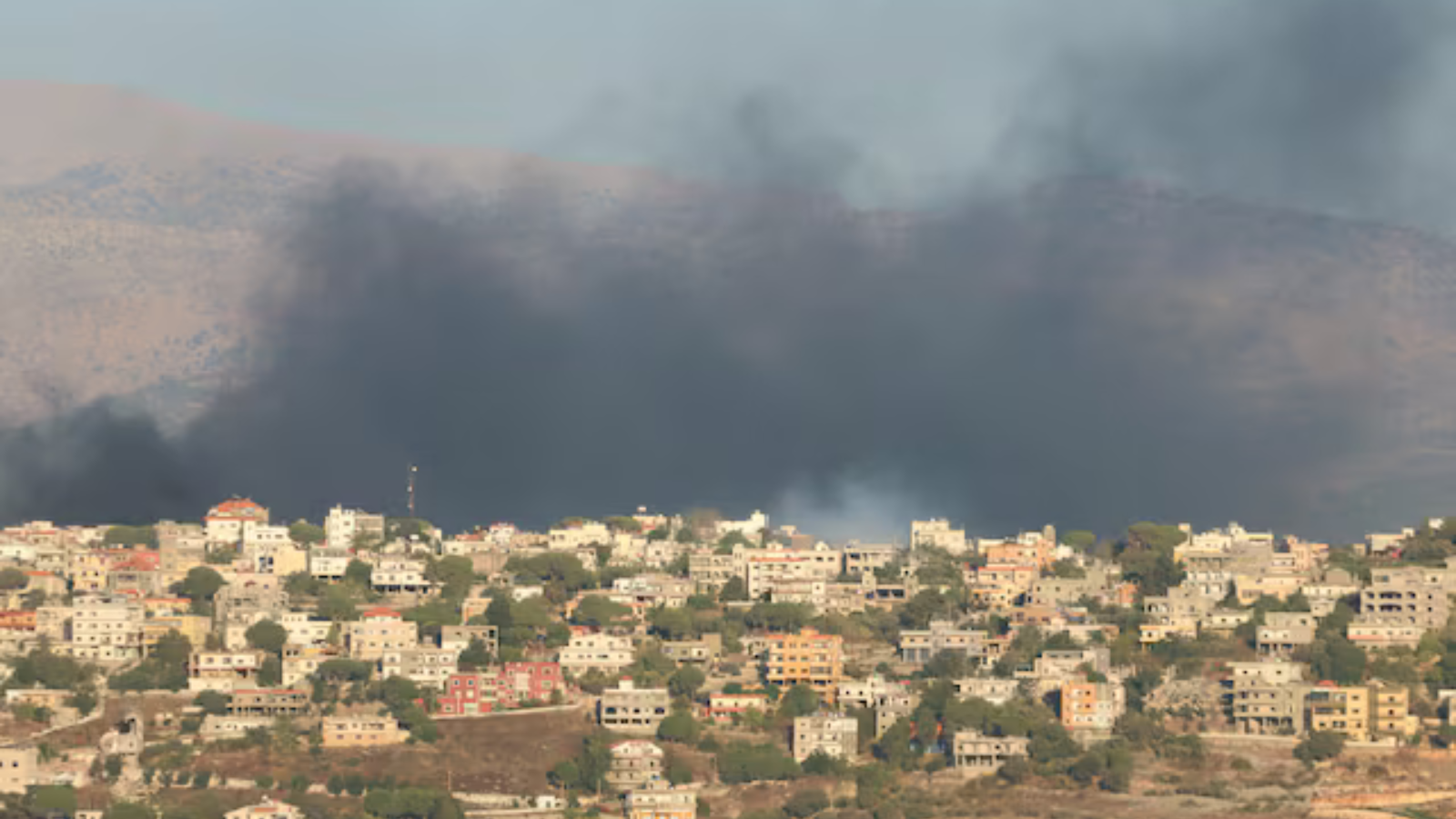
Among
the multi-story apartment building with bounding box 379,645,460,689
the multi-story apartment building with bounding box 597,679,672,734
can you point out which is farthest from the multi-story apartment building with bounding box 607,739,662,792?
the multi-story apartment building with bounding box 379,645,460,689

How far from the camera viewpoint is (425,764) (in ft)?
103

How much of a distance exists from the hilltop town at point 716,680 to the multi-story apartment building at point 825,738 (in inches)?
1.2

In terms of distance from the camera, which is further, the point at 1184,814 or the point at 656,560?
the point at 656,560

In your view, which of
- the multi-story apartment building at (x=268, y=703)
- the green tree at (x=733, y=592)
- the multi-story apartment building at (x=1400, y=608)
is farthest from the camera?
the green tree at (x=733, y=592)

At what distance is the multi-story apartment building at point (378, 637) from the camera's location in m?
34.6

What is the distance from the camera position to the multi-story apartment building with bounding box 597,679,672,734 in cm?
3241

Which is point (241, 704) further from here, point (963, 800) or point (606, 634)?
point (963, 800)

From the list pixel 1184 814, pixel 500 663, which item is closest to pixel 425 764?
pixel 500 663

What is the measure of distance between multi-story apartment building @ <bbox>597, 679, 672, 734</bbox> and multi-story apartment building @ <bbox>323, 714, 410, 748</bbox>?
6.98 feet

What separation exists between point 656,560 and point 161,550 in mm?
6579

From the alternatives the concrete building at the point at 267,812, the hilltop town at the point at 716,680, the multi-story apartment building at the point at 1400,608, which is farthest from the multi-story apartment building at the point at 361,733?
the multi-story apartment building at the point at 1400,608

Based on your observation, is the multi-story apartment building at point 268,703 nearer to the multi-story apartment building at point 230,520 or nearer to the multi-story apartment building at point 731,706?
the multi-story apartment building at point 731,706

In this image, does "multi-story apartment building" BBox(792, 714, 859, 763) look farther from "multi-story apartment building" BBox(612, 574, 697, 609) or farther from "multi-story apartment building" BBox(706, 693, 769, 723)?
"multi-story apartment building" BBox(612, 574, 697, 609)

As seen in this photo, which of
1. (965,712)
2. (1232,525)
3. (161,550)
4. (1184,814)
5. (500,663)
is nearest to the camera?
(1184,814)
